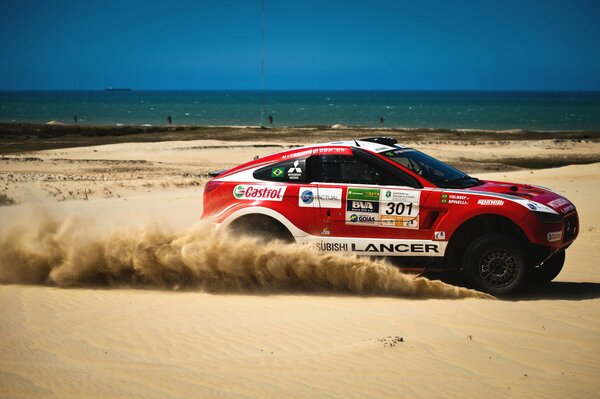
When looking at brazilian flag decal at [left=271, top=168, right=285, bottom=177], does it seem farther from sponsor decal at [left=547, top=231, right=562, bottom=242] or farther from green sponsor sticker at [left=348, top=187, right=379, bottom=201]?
sponsor decal at [left=547, top=231, right=562, bottom=242]

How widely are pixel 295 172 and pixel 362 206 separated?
939 millimetres

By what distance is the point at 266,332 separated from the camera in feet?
22.4

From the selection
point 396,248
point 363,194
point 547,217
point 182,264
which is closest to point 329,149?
point 363,194

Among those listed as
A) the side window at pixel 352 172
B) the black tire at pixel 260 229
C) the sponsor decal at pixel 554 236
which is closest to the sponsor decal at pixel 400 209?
the side window at pixel 352 172

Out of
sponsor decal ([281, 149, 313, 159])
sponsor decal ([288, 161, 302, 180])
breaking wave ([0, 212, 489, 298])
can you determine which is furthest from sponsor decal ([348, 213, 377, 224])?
sponsor decal ([281, 149, 313, 159])

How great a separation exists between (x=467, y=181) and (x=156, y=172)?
1657 centimetres

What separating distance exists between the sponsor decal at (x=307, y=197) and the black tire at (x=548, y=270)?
293cm

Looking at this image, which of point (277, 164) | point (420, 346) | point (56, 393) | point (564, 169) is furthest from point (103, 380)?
point (564, 169)

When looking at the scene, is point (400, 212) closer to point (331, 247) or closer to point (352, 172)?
point (352, 172)

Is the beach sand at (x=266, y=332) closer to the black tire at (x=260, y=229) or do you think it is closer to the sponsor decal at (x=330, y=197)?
the black tire at (x=260, y=229)

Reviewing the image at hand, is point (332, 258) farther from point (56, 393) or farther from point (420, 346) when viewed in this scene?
point (56, 393)

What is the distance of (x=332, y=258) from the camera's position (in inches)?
316

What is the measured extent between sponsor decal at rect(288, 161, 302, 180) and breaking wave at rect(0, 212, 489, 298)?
826 millimetres

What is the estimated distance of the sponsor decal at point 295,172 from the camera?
8242 millimetres
